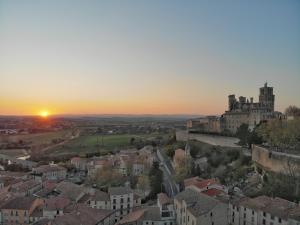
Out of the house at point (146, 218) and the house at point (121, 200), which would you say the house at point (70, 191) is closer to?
the house at point (121, 200)

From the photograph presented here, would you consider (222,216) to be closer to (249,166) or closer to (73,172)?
(249,166)

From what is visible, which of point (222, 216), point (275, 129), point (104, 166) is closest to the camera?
point (222, 216)

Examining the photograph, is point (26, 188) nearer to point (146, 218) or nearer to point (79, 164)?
point (146, 218)

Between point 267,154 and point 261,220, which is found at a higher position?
point 267,154

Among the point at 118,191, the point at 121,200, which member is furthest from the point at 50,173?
the point at 121,200

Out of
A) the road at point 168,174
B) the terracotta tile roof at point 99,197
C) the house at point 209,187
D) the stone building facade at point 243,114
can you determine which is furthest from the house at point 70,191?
the stone building facade at point 243,114

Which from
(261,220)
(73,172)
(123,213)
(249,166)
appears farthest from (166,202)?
(73,172)

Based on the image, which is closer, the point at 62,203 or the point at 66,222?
the point at 66,222

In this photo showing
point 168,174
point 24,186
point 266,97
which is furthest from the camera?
point 266,97
